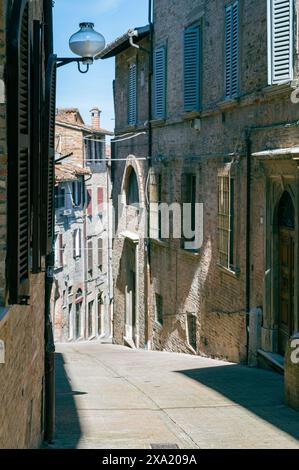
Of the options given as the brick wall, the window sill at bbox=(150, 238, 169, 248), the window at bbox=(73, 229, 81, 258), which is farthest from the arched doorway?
the window at bbox=(73, 229, 81, 258)

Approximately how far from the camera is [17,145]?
18.2ft

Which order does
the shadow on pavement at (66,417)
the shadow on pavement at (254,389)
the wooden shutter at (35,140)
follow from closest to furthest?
the wooden shutter at (35,140), the shadow on pavement at (66,417), the shadow on pavement at (254,389)

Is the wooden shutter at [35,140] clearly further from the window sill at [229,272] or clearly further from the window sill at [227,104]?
the window sill at [229,272]

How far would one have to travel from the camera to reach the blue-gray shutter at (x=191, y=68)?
18.7 meters

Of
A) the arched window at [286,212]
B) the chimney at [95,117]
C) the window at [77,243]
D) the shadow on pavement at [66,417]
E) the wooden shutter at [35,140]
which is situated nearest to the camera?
the wooden shutter at [35,140]

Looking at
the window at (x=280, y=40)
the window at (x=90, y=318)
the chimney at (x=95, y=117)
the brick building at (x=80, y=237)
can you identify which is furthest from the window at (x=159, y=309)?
the chimney at (x=95, y=117)

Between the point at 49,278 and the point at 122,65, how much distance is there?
18228 millimetres

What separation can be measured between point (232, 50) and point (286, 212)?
3.71 meters

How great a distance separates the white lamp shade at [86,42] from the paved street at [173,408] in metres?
4.31

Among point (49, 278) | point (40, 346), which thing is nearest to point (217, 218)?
point (49, 278)

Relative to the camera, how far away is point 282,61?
13180 millimetres

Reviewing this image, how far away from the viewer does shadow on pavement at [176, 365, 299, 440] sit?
10.3 meters

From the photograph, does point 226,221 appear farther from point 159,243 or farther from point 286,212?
point 159,243

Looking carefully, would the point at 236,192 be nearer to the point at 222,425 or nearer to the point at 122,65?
the point at 222,425
